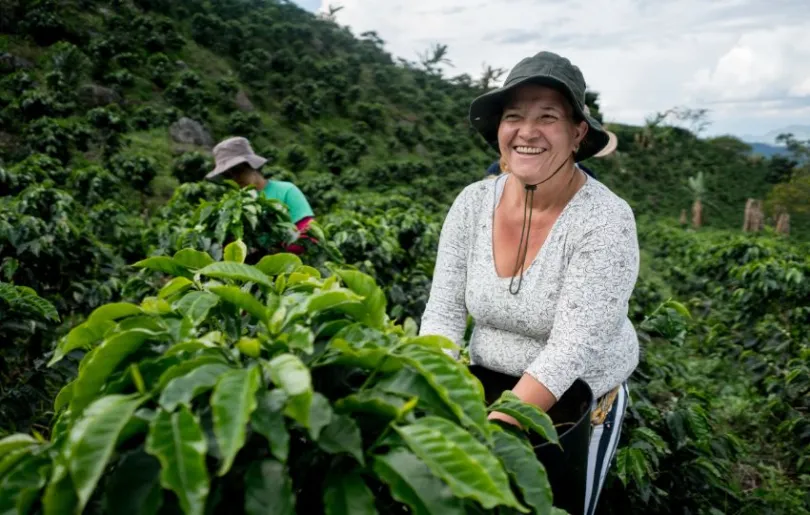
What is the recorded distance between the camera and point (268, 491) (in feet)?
2.27

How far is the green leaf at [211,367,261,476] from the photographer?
2.10 feet

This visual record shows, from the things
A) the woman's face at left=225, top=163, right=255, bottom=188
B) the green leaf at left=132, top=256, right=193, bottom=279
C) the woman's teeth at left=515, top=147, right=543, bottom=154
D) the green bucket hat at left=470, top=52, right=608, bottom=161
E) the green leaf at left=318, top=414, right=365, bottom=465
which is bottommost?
the green leaf at left=318, top=414, right=365, bottom=465

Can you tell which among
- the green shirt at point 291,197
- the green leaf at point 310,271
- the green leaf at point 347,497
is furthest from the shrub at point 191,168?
the green leaf at point 347,497

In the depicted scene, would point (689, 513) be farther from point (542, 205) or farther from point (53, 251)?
→ point (53, 251)

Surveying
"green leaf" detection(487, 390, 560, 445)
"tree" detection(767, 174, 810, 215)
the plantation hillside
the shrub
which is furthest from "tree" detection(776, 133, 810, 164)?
"green leaf" detection(487, 390, 560, 445)

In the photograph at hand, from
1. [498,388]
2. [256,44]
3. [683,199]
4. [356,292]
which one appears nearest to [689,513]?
[498,388]

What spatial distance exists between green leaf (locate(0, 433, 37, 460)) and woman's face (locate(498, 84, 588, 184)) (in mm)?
1198

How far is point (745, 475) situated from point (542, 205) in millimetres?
3024

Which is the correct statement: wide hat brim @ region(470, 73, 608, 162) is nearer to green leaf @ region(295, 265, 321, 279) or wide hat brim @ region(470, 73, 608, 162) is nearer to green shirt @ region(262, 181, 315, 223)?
green leaf @ region(295, 265, 321, 279)

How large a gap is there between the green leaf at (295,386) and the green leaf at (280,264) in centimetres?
42

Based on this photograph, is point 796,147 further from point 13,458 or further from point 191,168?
point 13,458

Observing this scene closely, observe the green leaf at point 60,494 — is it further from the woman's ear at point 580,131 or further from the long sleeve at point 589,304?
the woman's ear at point 580,131

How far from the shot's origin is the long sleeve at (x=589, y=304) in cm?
134

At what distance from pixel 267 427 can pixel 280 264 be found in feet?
1.59
